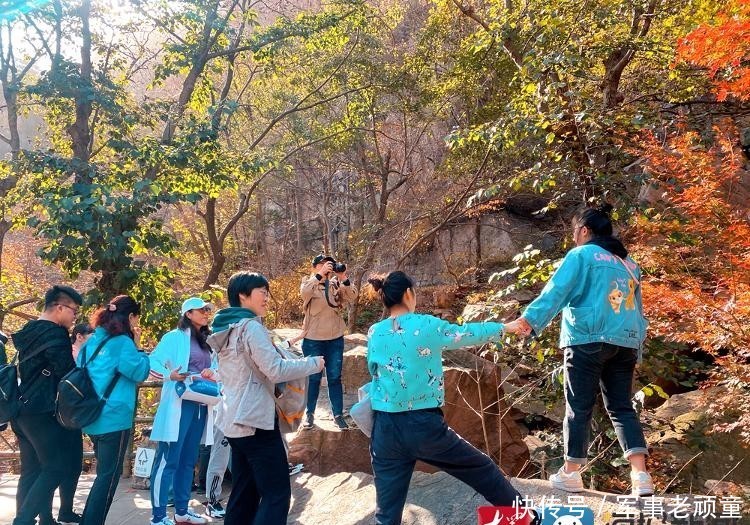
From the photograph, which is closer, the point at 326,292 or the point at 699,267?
the point at 326,292

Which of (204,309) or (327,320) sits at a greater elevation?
(204,309)

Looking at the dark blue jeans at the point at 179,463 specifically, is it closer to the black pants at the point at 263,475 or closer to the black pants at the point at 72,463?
the black pants at the point at 72,463

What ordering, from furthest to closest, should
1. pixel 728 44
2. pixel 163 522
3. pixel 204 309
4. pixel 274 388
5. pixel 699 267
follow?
1. pixel 699 267
2. pixel 728 44
3. pixel 204 309
4. pixel 163 522
5. pixel 274 388

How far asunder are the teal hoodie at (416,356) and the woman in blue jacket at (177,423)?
1909 mm

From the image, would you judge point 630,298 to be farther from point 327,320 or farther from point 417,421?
point 327,320

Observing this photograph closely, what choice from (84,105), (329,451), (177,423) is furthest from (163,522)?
(84,105)

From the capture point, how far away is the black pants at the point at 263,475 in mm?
2980

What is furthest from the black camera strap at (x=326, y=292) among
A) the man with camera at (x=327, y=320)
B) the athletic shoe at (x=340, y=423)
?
the athletic shoe at (x=340, y=423)

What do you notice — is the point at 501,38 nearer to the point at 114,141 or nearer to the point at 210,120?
the point at 210,120

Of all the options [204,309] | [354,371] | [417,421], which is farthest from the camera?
[354,371]

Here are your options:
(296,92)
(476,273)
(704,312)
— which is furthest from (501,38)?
(476,273)

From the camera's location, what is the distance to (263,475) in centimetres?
299

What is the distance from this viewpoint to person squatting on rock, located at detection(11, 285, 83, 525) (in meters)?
3.67

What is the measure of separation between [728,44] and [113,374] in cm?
606
